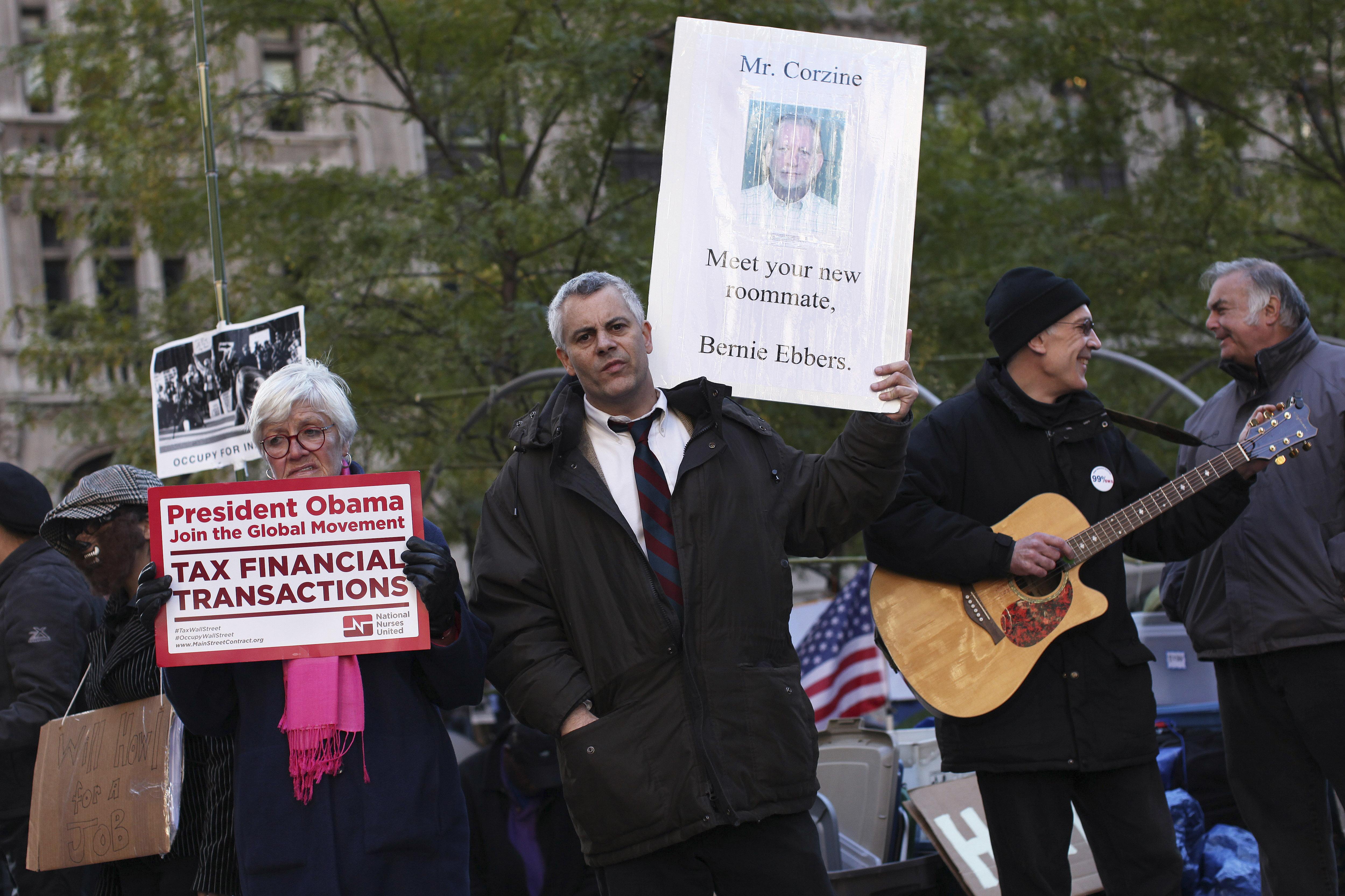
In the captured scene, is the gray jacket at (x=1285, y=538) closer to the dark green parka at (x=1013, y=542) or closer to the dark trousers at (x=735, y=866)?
the dark green parka at (x=1013, y=542)

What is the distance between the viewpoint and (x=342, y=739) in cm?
323

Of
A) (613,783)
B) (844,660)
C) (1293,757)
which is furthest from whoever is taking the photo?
(844,660)

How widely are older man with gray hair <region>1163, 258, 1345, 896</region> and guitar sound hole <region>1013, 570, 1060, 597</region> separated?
750mm

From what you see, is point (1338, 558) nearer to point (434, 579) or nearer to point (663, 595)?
point (663, 595)

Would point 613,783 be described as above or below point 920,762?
above

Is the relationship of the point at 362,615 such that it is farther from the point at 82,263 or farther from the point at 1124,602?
the point at 82,263

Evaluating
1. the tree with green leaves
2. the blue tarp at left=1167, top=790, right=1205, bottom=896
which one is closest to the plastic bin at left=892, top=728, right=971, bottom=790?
the blue tarp at left=1167, top=790, right=1205, bottom=896

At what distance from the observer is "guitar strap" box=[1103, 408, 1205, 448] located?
4.25m

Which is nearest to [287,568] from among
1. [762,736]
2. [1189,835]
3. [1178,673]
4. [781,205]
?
[762,736]

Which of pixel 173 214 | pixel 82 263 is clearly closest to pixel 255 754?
pixel 173 214

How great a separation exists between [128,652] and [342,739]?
3.11 feet

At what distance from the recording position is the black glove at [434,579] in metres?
3.20

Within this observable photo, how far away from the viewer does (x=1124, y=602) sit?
3.98m

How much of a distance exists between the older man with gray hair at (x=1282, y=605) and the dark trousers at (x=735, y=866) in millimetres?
1904
